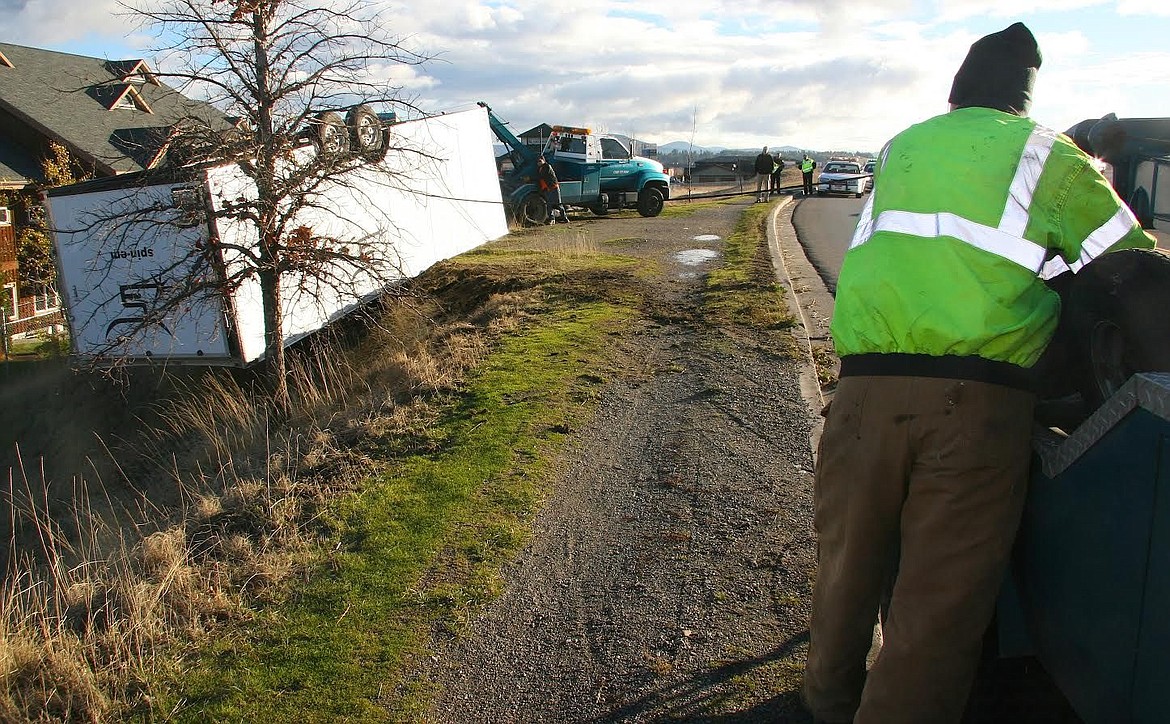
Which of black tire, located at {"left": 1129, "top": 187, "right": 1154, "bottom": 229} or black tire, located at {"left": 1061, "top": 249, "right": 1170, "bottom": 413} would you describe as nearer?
black tire, located at {"left": 1061, "top": 249, "right": 1170, "bottom": 413}

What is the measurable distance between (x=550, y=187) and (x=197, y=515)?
17.2m

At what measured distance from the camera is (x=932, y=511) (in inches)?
98.1

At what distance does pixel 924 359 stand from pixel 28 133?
27.7 m

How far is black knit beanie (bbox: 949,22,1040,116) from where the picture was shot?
269cm

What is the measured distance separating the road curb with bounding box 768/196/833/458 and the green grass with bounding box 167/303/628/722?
1816mm

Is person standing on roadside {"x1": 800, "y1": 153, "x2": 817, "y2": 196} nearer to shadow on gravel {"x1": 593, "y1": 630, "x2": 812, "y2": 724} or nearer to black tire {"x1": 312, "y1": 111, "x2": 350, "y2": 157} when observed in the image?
black tire {"x1": 312, "y1": 111, "x2": 350, "y2": 157}

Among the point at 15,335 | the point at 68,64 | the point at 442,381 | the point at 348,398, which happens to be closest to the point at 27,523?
the point at 348,398

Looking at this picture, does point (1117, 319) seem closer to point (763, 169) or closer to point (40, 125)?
point (40, 125)

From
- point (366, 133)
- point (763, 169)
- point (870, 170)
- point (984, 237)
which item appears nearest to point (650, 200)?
point (763, 169)

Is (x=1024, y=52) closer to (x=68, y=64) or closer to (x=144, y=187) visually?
(x=144, y=187)

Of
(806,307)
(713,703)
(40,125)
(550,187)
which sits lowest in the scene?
(713,703)

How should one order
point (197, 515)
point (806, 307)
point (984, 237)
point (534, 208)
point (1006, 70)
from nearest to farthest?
point (984, 237) < point (1006, 70) < point (197, 515) < point (806, 307) < point (534, 208)

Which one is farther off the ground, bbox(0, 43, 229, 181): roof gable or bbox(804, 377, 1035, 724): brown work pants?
bbox(0, 43, 229, 181): roof gable

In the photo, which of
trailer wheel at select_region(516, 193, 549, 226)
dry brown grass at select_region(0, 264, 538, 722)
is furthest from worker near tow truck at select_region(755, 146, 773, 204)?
dry brown grass at select_region(0, 264, 538, 722)
